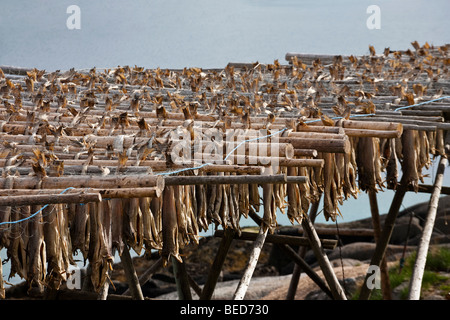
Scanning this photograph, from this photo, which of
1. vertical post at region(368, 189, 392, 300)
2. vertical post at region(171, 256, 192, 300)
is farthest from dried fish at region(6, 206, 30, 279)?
vertical post at region(368, 189, 392, 300)

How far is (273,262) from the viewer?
1106 centimetres

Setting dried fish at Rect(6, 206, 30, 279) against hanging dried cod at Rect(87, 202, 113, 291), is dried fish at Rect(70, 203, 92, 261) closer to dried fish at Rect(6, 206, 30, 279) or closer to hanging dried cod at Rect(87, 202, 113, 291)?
hanging dried cod at Rect(87, 202, 113, 291)

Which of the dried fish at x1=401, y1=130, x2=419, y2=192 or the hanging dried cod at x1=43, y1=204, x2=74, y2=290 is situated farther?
the dried fish at x1=401, y1=130, x2=419, y2=192

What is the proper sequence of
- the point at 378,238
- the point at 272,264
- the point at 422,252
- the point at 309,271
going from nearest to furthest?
the point at 422,252 → the point at 309,271 → the point at 378,238 → the point at 272,264

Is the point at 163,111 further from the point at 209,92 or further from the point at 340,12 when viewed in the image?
the point at 340,12

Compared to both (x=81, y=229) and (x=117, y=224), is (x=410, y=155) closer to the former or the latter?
(x=117, y=224)

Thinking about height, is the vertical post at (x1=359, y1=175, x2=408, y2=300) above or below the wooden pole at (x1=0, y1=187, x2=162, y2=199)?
below

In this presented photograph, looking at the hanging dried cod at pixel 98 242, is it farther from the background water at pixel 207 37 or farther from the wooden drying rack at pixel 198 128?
the background water at pixel 207 37

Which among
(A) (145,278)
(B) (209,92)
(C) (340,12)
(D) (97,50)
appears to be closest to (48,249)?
(B) (209,92)

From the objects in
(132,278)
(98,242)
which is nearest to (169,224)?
(98,242)

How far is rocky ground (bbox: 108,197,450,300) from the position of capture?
31.0 ft

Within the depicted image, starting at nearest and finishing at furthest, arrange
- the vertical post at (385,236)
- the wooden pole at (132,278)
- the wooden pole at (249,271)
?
the wooden pole at (249,271) → the wooden pole at (132,278) → the vertical post at (385,236)

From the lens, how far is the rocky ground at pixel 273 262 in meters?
9.46

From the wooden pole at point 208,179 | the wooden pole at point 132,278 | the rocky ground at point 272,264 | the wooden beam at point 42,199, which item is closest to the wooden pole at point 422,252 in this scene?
the wooden pole at point 132,278
